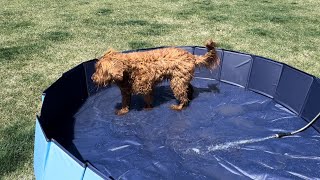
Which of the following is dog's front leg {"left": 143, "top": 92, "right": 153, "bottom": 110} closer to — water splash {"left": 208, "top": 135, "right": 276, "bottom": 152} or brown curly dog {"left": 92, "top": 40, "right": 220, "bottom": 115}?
brown curly dog {"left": 92, "top": 40, "right": 220, "bottom": 115}

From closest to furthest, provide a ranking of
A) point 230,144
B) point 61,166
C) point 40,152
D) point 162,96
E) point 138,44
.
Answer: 1. point 61,166
2. point 40,152
3. point 230,144
4. point 162,96
5. point 138,44

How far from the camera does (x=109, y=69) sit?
560 cm

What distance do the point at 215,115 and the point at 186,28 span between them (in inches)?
220

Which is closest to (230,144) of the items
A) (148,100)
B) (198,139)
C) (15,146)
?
(198,139)

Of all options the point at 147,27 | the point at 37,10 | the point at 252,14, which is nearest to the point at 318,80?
the point at 147,27

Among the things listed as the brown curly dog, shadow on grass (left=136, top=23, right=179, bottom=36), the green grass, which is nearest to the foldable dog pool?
the brown curly dog

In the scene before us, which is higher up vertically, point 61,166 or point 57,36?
point 61,166

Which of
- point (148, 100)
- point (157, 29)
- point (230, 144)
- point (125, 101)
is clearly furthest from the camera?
point (157, 29)

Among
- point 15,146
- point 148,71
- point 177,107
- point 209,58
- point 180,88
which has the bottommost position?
point 15,146

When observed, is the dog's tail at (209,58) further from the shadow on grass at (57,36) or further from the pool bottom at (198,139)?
the shadow on grass at (57,36)

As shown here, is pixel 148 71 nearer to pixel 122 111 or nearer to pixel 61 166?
pixel 122 111

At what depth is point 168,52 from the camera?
6.24 m

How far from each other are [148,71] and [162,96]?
3.28 ft

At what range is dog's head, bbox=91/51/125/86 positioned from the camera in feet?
18.4
